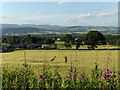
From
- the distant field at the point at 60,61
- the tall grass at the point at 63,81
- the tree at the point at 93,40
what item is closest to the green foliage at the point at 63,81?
the tall grass at the point at 63,81

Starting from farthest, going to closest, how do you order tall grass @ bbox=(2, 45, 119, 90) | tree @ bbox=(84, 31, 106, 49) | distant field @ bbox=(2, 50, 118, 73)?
tree @ bbox=(84, 31, 106, 49)
distant field @ bbox=(2, 50, 118, 73)
tall grass @ bbox=(2, 45, 119, 90)

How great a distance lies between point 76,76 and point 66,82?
31cm

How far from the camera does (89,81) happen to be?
3.44 meters

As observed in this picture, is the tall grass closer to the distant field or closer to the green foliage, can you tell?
the green foliage

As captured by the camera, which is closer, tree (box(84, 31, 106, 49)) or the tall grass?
the tall grass

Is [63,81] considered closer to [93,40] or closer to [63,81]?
[63,81]

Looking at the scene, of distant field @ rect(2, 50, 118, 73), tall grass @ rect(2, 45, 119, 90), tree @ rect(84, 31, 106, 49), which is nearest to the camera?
tall grass @ rect(2, 45, 119, 90)

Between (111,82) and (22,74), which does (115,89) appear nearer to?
(111,82)

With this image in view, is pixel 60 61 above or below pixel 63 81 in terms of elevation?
below

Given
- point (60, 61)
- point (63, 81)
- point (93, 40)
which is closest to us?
point (63, 81)

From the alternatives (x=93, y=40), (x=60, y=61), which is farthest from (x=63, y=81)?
(x=93, y=40)

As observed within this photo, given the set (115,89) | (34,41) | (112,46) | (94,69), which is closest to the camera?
(115,89)

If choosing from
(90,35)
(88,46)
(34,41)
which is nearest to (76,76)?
(34,41)

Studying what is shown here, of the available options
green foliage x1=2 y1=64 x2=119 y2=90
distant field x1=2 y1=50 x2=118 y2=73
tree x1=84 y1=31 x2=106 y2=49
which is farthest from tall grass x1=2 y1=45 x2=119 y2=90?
tree x1=84 y1=31 x2=106 y2=49
